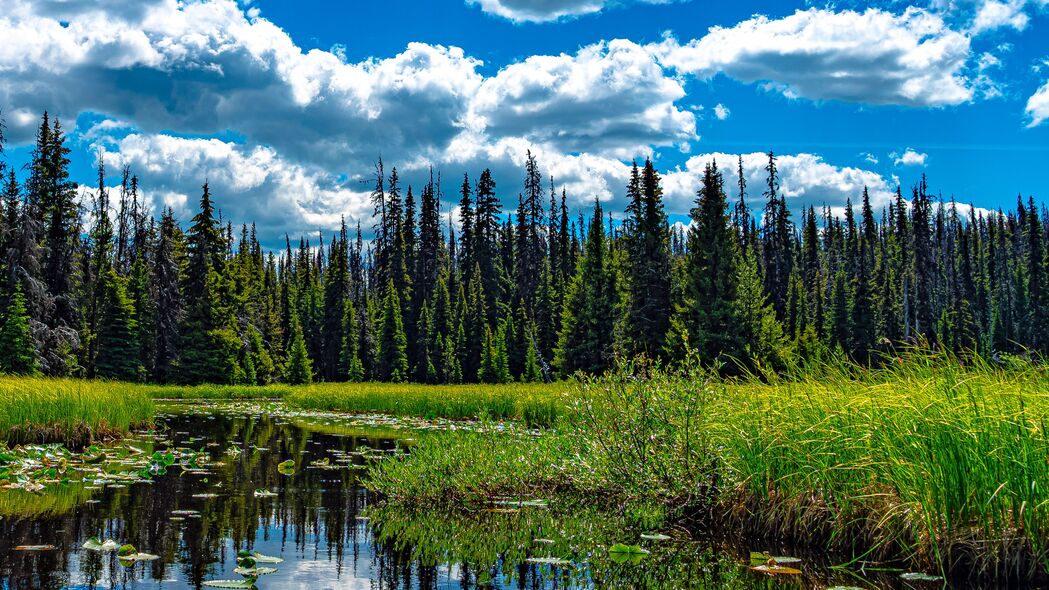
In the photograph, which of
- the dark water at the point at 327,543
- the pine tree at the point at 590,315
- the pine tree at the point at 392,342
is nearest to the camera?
the dark water at the point at 327,543

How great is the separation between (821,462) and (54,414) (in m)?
15.7

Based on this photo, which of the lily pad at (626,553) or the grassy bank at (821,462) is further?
the lily pad at (626,553)

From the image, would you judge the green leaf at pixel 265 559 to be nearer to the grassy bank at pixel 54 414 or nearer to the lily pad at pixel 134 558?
the lily pad at pixel 134 558

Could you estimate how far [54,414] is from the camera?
16375mm

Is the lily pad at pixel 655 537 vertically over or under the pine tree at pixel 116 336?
under

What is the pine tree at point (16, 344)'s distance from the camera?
3656cm

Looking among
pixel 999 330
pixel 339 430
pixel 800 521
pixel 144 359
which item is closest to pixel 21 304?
pixel 144 359

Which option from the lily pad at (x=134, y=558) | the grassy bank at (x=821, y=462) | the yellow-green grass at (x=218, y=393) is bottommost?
the yellow-green grass at (x=218, y=393)

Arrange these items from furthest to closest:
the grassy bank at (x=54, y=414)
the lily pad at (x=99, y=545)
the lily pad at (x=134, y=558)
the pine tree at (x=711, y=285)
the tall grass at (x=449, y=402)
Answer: the pine tree at (x=711, y=285)
the tall grass at (x=449, y=402)
the grassy bank at (x=54, y=414)
the lily pad at (x=99, y=545)
the lily pad at (x=134, y=558)

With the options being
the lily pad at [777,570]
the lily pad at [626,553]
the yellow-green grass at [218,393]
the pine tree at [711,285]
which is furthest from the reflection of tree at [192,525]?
the yellow-green grass at [218,393]

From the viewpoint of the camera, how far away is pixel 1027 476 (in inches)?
255

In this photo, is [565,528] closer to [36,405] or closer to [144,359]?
[36,405]

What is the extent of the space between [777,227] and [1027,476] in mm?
76620

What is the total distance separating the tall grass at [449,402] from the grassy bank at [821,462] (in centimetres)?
1053
